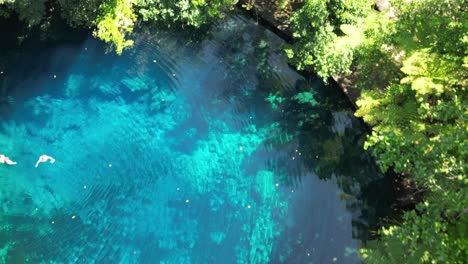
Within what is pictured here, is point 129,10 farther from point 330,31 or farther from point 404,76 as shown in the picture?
point 404,76

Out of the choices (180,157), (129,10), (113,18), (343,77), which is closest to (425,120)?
(343,77)

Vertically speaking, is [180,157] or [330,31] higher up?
[330,31]

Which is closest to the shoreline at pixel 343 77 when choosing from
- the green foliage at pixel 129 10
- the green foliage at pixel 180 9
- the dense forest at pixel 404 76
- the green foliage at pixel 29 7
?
the dense forest at pixel 404 76

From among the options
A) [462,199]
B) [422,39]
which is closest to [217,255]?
[462,199]

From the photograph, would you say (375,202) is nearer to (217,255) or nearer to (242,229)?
(242,229)

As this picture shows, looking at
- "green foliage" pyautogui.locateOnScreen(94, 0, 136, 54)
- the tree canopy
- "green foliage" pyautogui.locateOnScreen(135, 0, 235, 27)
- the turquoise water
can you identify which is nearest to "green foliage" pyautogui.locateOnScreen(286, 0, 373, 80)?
the tree canopy

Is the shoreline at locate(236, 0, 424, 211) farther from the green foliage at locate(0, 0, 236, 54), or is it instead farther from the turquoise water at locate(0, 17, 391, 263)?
the green foliage at locate(0, 0, 236, 54)
